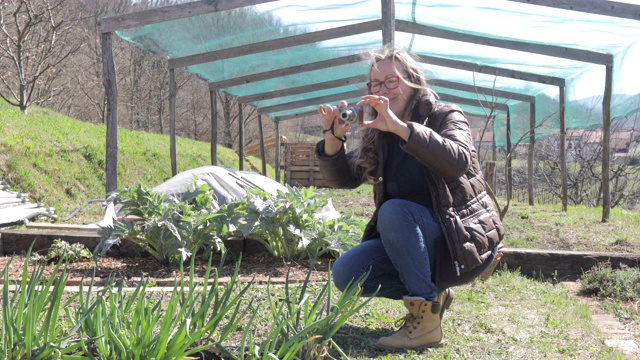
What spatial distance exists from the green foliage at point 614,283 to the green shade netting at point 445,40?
2848 millimetres

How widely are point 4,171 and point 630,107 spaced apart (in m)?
9.11

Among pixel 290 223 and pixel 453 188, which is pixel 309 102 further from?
pixel 453 188

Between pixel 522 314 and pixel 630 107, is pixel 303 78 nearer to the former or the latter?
pixel 630 107

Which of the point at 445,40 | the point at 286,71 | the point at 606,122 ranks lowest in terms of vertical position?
the point at 606,122

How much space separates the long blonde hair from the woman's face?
0.01 meters

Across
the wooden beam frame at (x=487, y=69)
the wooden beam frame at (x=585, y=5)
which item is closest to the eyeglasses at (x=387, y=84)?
the wooden beam frame at (x=585, y=5)

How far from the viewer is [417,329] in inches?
105

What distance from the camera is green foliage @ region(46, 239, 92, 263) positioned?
4609mm

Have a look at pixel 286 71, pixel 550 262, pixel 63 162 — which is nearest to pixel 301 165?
pixel 286 71

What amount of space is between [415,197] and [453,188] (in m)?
0.19

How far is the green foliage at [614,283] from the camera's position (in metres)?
4.20

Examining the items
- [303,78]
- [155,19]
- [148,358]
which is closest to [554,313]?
[148,358]

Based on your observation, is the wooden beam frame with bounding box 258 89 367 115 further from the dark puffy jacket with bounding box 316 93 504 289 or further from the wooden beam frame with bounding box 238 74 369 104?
the dark puffy jacket with bounding box 316 93 504 289

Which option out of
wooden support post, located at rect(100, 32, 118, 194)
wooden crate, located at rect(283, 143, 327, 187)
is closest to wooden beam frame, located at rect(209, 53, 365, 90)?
wooden support post, located at rect(100, 32, 118, 194)
